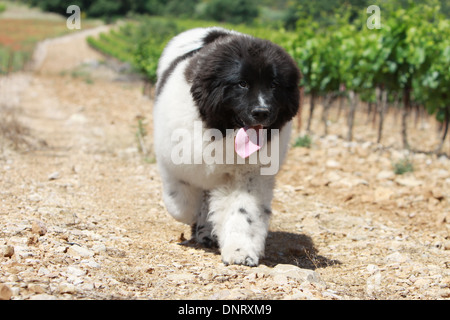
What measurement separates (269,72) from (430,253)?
2551 mm

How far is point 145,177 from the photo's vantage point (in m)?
8.23

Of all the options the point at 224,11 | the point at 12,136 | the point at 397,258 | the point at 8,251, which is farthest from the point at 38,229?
the point at 224,11

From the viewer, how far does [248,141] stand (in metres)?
4.39

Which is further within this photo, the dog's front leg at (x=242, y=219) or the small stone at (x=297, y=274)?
the dog's front leg at (x=242, y=219)

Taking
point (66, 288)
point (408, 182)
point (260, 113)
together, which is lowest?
point (408, 182)

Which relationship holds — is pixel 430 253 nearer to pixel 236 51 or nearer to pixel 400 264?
pixel 400 264

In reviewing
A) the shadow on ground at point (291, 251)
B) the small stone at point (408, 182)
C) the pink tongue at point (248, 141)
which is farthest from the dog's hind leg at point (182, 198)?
the small stone at point (408, 182)

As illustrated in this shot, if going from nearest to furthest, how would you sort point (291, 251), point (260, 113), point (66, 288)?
1. point (66, 288)
2. point (260, 113)
3. point (291, 251)

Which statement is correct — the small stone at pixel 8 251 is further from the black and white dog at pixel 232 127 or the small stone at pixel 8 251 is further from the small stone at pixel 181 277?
the black and white dog at pixel 232 127

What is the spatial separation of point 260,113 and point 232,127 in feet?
1.18

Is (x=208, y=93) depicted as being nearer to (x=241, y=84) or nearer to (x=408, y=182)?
(x=241, y=84)

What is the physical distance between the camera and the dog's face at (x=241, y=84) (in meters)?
4.27

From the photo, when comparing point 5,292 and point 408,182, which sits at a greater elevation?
point 5,292

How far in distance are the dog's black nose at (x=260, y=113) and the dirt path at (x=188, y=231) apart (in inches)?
46.1
